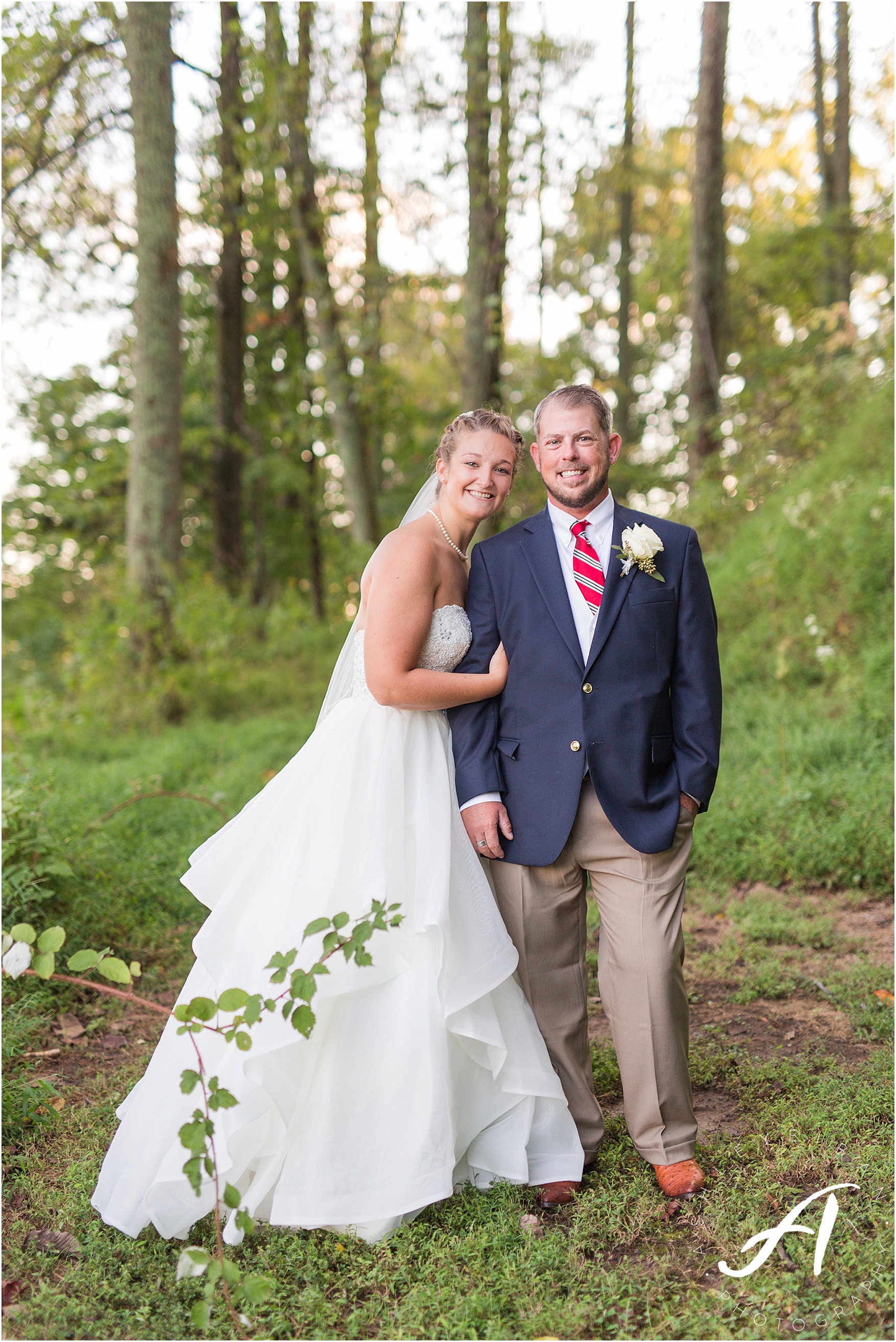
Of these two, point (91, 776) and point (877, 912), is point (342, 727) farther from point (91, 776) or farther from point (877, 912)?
point (91, 776)

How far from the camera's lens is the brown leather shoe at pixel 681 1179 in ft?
9.21

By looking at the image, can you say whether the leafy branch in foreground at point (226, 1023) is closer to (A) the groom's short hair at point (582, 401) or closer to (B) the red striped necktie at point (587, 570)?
(B) the red striped necktie at point (587, 570)

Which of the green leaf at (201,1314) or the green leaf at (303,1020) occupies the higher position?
the green leaf at (303,1020)

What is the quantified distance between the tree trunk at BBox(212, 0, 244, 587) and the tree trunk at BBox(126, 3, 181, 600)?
241cm

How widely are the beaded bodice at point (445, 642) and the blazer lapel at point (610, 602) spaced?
42cm

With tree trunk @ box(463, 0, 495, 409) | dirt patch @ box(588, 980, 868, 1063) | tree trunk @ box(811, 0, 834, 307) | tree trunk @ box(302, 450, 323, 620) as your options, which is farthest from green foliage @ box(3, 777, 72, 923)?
tree trunk @ box(811, 0, 834, 307)

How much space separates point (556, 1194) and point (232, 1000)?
124 cm

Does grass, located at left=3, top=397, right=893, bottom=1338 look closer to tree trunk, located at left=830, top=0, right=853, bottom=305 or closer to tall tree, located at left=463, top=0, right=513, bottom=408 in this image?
tall tree, located at left=463, top=0, right=513, bottom=408

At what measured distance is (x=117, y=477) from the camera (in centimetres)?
1065

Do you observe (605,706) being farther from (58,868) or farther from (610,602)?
(58,868)

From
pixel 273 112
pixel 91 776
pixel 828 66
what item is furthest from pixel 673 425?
pixel 91 776

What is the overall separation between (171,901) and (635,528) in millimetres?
3423

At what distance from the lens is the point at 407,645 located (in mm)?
2951

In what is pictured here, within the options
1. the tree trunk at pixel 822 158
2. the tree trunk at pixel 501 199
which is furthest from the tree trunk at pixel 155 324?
the tree trunk at pixel 822 158
